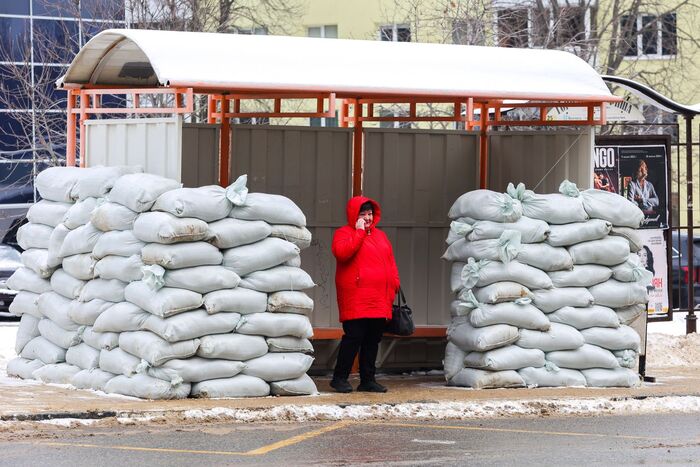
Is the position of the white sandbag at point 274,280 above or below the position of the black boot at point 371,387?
above

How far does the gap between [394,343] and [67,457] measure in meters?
5.88

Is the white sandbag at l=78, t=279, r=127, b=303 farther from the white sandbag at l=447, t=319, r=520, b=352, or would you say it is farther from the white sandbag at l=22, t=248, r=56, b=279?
the white sandbag at l=447, t=319, r=520, b=352

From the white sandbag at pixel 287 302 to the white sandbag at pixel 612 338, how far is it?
8.20 feet

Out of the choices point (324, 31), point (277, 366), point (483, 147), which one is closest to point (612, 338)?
point (483, 147)

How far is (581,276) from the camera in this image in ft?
42.6

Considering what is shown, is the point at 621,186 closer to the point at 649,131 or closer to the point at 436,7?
the point at 436,7

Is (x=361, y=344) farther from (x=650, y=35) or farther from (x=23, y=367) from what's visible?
(x=650, y=35)

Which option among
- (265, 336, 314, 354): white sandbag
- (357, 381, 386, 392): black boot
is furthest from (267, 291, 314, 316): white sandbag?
(357, 381, 386, 392): black boot

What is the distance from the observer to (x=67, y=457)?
30.0 feet

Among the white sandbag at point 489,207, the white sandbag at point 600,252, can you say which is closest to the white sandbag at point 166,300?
the white sandbag at point 489,207

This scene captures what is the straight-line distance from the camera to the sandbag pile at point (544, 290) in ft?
41.8

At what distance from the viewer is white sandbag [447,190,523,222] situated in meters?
12.9

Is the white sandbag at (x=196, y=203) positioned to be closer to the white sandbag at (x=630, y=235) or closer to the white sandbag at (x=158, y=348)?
the white sandbag at (x=158, y=348)

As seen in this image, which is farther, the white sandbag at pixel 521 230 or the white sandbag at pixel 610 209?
the white sandbag at pixel 610 209
